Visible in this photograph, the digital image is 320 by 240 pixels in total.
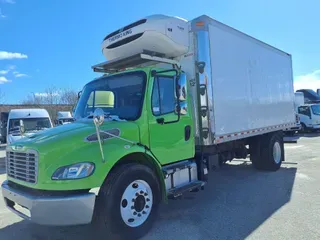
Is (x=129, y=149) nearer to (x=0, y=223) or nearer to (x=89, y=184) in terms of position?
(x=89, y=184)

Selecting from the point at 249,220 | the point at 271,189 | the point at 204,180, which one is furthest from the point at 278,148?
the point at 249,220

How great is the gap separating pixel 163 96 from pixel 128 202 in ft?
5.88

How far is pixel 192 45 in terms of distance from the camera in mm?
5594

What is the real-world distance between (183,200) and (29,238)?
291 centimetres

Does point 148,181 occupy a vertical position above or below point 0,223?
above

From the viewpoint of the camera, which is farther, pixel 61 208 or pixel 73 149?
pixel 73 149

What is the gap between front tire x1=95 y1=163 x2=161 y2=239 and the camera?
151 inches

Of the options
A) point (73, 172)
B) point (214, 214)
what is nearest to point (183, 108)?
point (214, 214)

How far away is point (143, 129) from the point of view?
456 centimetres

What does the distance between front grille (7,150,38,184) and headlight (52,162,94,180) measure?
0.32m

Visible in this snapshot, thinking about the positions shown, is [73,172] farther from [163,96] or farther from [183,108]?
[183,108]

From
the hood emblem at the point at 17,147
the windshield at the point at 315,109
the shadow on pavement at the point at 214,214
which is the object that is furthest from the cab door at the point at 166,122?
the windshield at the point at 315,109

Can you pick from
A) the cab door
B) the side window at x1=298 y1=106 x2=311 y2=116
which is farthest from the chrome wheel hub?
the side window at x1=298 y1=106 x2=311 y2=116

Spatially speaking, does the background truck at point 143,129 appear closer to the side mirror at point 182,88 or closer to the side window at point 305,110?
the side mirror at point 182,88
